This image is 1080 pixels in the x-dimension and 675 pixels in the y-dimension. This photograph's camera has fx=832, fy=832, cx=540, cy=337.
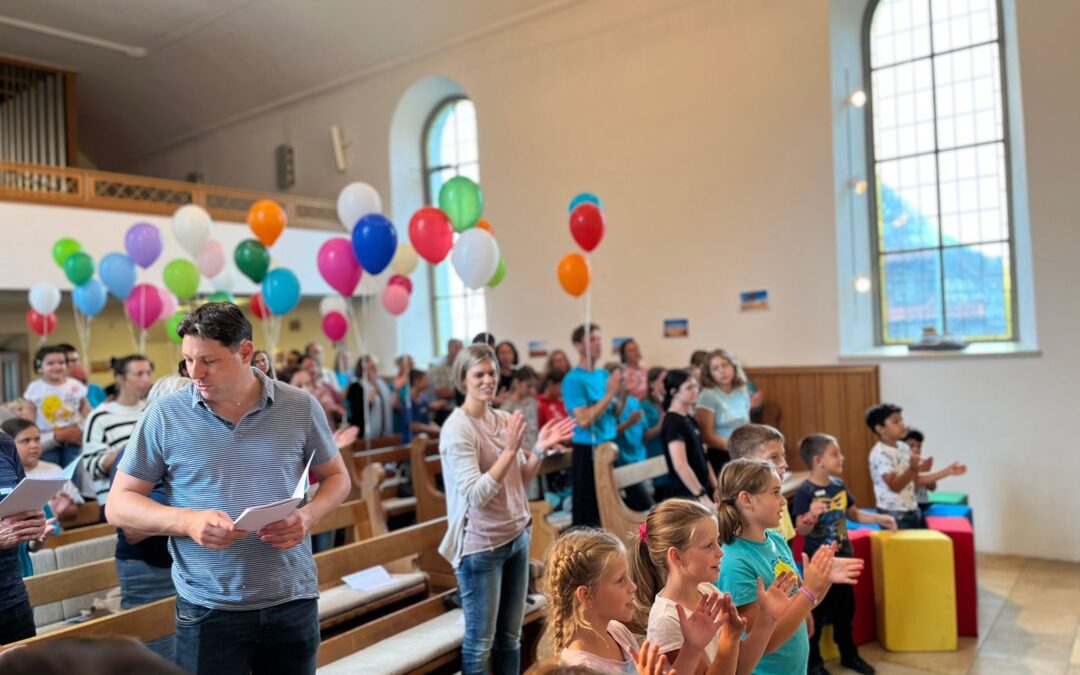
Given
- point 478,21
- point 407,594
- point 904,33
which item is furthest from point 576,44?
point 407,594

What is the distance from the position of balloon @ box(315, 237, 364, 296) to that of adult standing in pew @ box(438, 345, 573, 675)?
160 inches

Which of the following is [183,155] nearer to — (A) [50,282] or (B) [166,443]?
(A) [50,282]

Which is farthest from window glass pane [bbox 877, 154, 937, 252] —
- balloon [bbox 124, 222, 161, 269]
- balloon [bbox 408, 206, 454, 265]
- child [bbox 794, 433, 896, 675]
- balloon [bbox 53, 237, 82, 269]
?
balloon [bbox 53, 237, 82, 269]

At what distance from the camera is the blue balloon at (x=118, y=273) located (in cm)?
727

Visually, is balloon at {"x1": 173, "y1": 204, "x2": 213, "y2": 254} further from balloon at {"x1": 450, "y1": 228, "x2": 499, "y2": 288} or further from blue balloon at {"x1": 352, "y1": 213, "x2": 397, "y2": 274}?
balloon at {"x1": 450, "y1": 228, "x2": 499, "y2": 288}

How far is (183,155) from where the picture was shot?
44.1 feet

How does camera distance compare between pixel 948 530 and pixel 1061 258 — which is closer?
pixel 948 530

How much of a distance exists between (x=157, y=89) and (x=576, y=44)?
7.18 m

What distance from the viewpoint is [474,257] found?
18.8 feet

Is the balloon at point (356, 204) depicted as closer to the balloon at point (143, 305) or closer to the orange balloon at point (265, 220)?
the orange balloon at point (265, 220)

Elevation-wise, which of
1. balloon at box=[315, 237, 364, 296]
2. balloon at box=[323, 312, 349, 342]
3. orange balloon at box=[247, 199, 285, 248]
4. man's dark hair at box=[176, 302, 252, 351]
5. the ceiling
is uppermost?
the ceiling

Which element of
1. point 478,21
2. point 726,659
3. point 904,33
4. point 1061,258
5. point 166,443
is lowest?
point 726,659

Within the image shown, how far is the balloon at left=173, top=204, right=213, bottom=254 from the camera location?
23.8 feet

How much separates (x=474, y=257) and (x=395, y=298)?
7.46 feet
